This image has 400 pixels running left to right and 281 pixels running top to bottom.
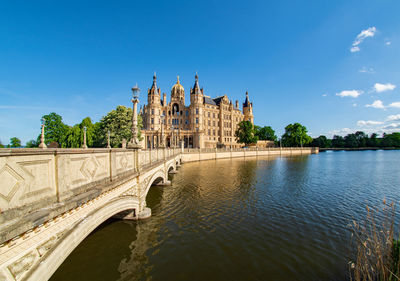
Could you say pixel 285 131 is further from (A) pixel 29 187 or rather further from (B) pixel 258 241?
(A) pixel 29 187

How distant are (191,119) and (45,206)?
6828 centimetres

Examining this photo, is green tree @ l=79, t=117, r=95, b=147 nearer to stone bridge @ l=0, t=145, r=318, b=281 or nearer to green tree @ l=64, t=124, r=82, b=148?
green tree @ l=64, t=124, r=82, b=148

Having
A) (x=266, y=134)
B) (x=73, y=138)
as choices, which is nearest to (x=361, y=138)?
(x=266, y=134)

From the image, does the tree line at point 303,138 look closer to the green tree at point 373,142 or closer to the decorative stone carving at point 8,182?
the green tree at point 373,142

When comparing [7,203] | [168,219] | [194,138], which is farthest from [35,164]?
[194,138]

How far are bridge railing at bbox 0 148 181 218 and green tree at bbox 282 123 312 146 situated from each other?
96.6 meters

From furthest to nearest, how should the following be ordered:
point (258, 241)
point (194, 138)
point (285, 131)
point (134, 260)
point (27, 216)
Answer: point (285, 131) → point (194, 138) → point (258, 241) → point (134, 260) → point (27, 216)

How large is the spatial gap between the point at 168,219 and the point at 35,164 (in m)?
7.73

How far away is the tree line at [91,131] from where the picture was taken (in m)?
36.3

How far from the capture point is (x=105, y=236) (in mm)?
7805

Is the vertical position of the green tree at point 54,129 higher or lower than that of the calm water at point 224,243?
higher

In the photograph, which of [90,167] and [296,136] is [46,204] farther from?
[296,136]

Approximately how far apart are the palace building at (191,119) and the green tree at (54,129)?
2125 centimetres

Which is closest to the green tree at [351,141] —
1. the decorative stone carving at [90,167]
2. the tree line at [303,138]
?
the tree line at [303,138]
